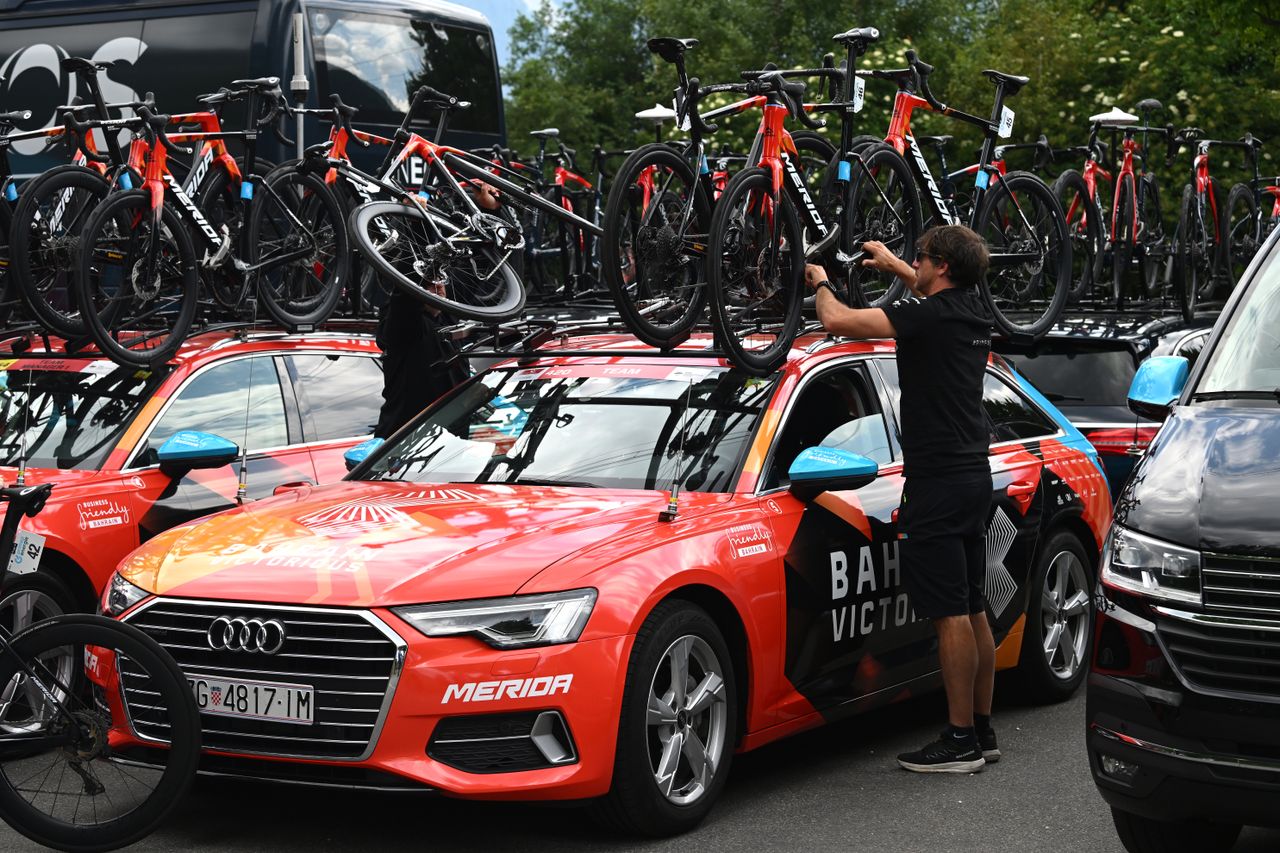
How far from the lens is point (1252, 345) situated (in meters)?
5.78

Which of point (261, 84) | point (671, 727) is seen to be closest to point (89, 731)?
point (671, 727)

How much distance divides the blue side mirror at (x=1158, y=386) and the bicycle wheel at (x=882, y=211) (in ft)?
8.02

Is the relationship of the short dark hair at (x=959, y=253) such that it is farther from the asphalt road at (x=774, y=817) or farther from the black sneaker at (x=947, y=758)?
the asphalt road at (x=774, y=817)

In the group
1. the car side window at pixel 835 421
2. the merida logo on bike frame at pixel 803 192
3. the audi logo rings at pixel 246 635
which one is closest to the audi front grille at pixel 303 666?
the audi logo rings at pixel 246 635

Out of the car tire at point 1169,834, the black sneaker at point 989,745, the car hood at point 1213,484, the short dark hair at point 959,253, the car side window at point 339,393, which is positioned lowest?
the black sneaker at point 989,745

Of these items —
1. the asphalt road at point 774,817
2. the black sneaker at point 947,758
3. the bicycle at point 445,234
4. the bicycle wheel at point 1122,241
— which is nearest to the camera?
the asphalt road at point 774,817

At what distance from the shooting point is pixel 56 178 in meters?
8.38

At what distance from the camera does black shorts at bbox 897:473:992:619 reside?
681 centimetres

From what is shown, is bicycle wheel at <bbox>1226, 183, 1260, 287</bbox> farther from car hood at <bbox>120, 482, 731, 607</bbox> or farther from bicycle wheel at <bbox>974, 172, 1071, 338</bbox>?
car hood at <bbox>120, 482, 731, 607</bbox>

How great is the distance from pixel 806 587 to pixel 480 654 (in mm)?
1538

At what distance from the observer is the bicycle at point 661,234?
728 centimetres

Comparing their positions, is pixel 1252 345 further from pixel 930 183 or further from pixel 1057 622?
pixel 930 183

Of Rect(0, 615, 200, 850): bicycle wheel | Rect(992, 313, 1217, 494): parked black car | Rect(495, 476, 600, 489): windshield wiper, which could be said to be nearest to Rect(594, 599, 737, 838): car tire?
Rect(495, 476, 600, 489): windshield wiper

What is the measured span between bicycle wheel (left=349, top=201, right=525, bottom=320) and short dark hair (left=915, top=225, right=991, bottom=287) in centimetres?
220
